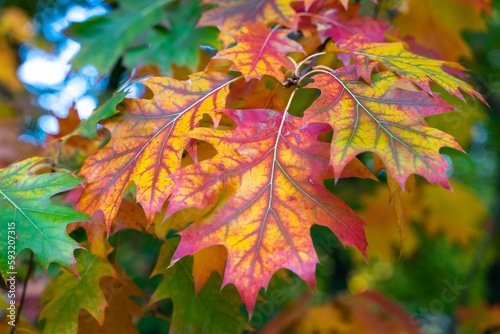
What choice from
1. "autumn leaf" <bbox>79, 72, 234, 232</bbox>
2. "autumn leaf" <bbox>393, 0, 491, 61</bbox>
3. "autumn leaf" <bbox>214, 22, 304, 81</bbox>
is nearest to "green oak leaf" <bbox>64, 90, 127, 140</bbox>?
"autumn leaf" <bbox>79, 72, 234, 232</bbox>

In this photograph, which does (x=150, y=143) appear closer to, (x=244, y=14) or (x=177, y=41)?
(x=244, y=14)

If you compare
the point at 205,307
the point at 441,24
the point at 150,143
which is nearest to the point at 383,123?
the point at 150,143

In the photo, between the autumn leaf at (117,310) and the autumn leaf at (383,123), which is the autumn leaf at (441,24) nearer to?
the autumn leaf at (383,123)

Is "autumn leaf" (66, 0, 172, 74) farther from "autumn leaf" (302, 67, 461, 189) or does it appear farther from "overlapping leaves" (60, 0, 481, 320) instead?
"autumn leaf" (302, 67, 461, 189)

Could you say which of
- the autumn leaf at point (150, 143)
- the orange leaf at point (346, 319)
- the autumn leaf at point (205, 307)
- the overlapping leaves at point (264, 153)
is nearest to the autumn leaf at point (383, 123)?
the overlapping leaves at point (264, 153)

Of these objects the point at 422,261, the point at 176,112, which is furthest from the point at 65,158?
the point at 422,261

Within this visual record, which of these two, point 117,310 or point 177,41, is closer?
point 117,310
